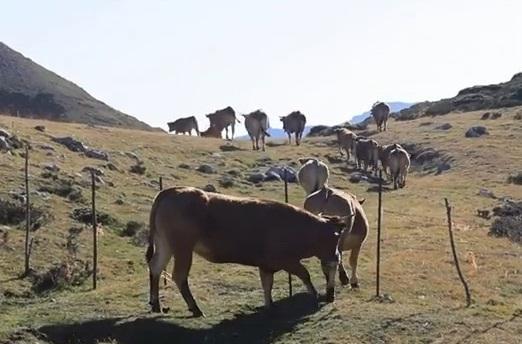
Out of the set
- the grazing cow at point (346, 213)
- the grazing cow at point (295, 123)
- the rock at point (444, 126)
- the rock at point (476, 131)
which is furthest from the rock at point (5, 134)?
the rock at point (444, 126)

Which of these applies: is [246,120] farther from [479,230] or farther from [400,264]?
[400,264]

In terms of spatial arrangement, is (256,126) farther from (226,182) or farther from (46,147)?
(46,147)

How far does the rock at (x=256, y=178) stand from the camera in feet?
138

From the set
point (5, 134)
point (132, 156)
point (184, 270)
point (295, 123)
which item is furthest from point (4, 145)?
point (295, 123)

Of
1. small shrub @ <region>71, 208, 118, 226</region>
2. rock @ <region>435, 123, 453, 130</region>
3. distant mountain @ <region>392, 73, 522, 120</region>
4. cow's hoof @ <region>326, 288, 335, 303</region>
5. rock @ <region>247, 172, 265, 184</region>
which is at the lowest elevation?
cow's hoof @ <region>326, 288, 335, 303</region>

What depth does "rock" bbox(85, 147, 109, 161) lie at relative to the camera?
40.5m

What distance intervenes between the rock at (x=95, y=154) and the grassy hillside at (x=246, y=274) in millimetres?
989

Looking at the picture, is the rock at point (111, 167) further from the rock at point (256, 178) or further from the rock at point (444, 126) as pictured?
the rock at point (444, 126)

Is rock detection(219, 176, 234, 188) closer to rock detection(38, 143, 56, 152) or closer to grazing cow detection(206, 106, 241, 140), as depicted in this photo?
rock detection(38, 143, 56, 152)

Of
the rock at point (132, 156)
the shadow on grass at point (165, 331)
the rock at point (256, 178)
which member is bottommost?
the shadow on grass at point (165, 331)

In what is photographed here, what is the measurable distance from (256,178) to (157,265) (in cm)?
2652

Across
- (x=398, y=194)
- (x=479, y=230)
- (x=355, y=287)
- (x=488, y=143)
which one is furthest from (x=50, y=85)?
(x=355, y=287)

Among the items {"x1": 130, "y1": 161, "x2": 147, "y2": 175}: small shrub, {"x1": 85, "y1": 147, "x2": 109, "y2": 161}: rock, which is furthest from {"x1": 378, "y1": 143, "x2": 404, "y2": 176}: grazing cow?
{"x1": 85, "y1": 147, "x2": 109, "y2": 161}: rock

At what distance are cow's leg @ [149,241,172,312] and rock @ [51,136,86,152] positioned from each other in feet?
84.9
